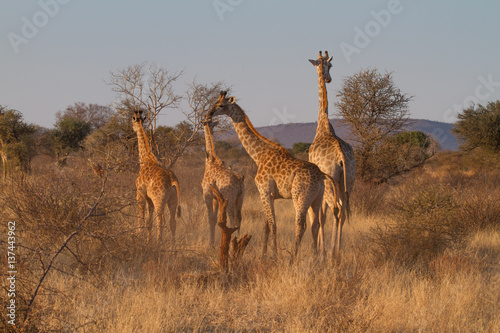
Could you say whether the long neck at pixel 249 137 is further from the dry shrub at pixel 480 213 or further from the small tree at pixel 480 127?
the small tree at pixel 480 127

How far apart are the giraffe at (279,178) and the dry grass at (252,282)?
55 cm

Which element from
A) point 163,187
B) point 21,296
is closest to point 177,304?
point 21,296

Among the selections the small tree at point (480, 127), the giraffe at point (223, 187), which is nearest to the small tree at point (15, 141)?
the giraffe at point (223, 187)

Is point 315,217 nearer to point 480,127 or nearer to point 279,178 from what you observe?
point 279,178

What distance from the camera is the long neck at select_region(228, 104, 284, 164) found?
271 inches

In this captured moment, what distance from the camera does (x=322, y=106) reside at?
319 inches

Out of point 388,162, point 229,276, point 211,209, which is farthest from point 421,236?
point 388,162

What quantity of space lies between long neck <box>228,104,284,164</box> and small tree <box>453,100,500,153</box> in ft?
55.1

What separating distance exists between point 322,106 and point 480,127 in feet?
50.5

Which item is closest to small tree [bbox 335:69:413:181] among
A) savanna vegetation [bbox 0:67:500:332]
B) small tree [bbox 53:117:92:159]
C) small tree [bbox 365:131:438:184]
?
small tree [bbox 365:131:438:184]

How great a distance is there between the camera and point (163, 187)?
22.9ft

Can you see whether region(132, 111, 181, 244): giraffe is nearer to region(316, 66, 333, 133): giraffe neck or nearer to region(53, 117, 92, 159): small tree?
region(316, 66, 333, 133): giraffe neck

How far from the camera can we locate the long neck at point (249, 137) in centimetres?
689

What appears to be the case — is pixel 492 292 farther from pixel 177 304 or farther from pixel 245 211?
pixel 245 211
